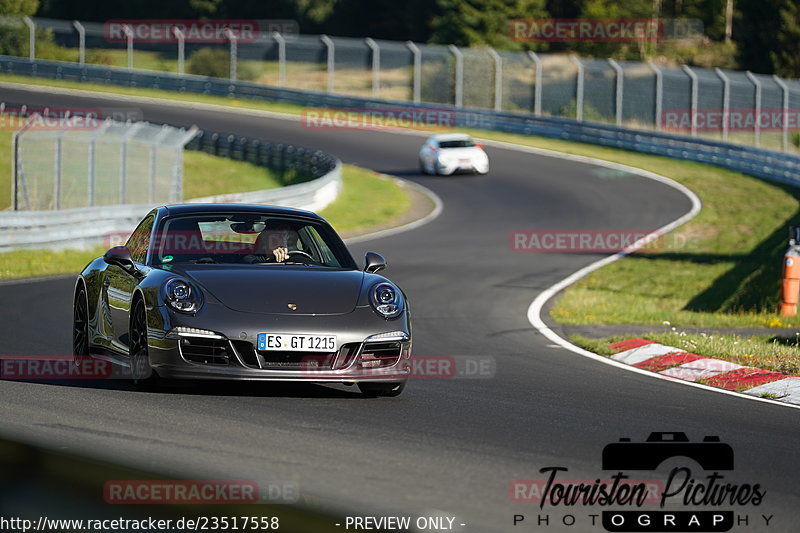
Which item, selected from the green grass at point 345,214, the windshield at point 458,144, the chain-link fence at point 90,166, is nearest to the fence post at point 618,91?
the windshield at point 458,144

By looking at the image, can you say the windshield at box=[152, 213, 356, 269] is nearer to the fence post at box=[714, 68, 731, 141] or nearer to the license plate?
the license plate

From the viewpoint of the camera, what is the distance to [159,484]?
13.9 feet

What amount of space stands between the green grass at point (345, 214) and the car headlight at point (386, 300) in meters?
11.6

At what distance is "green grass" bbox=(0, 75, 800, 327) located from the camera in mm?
16641

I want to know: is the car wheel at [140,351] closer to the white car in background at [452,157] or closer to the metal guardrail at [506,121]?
the metal guardrail at [506,121]

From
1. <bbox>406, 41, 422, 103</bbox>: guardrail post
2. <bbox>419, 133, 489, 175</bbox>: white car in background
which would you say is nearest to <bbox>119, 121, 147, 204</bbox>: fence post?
<bbox>419, 133, 489, 175</bbox>: white car in background

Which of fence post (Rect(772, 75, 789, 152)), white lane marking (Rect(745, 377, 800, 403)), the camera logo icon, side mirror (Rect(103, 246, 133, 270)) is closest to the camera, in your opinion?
the camera logo icon

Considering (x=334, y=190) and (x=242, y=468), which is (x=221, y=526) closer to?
(x=242, y=468)

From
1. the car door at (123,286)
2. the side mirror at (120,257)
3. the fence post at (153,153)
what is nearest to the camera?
the car door at (123,286)

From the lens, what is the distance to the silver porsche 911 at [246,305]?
8352mm

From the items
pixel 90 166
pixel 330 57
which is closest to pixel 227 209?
pixel 90 166

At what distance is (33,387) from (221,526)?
5.15m

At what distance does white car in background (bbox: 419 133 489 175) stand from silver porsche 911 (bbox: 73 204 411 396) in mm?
30287

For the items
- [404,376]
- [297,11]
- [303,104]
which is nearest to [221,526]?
[404,376]
